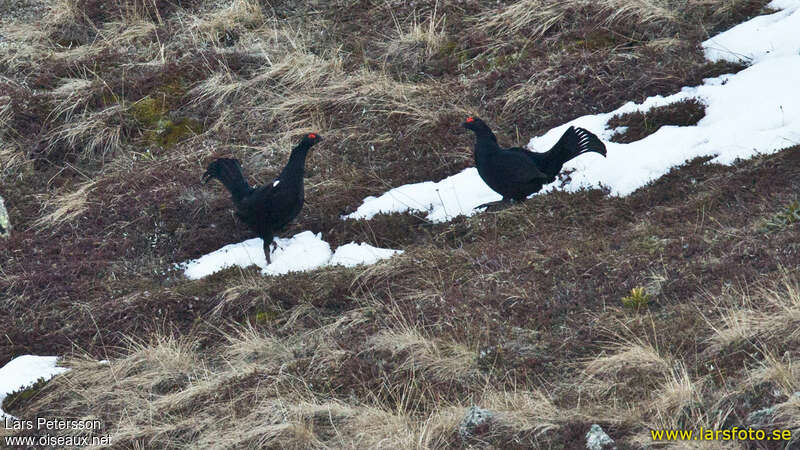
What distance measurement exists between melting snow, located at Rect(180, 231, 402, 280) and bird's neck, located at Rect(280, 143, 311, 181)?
662 mm

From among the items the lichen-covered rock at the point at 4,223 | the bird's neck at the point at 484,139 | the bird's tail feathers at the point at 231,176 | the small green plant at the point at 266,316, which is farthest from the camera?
the lichen-covered rock at the point at 4,223

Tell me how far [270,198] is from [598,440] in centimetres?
493

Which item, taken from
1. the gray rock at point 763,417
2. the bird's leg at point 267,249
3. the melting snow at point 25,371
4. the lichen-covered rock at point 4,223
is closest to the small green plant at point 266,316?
the bird's leg at point 267,249

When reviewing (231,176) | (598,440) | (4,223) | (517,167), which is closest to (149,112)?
(4,223)

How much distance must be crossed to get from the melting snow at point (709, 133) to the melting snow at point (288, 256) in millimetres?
611

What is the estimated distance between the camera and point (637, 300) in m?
5.99

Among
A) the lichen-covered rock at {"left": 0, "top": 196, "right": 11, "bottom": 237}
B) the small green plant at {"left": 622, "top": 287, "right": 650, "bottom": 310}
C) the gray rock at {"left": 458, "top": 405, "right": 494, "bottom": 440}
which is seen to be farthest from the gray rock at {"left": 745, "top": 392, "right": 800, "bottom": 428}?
the lichen-covered rock at {"left": 0, "top": 196, "right": 11, "bottom": 237}

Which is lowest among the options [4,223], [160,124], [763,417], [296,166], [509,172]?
[4,223]

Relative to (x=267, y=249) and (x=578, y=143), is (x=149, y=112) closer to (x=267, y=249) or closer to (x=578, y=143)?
(x=267, y=249)

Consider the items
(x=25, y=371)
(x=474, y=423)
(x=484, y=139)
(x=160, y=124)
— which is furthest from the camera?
(x=160, y=124)

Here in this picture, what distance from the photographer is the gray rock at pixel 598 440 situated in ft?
14.9

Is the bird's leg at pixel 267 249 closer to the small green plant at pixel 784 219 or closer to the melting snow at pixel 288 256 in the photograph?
the melting snow at pixel 288 256

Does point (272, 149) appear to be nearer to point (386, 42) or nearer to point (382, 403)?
point (386, 42)

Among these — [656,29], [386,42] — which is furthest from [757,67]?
[386,42]
